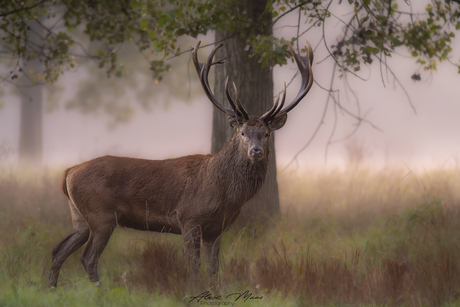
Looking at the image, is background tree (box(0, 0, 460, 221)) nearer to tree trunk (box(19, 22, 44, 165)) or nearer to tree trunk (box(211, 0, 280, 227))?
tree trunk (box(211, 0, 280, 227))

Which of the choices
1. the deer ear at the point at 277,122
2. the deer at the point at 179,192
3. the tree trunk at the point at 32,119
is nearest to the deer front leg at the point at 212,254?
the deer at the point at 179,192

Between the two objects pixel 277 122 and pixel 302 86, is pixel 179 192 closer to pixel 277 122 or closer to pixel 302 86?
pixel 277 122

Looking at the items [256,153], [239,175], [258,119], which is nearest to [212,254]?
[239,175]

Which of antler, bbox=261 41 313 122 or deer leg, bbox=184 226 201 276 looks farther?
antler, bbox=261 41 313 122

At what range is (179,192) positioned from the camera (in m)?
5.06

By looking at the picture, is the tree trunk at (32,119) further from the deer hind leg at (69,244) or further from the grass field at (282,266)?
the deer hind leg at (69,244)

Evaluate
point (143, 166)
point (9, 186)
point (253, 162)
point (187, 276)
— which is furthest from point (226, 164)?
point (9, 186)

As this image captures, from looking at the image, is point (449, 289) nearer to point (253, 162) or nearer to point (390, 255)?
point (390, 255)

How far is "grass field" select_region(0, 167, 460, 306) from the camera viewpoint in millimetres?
4309

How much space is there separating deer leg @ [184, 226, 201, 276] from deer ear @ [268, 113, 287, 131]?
1.31 metres

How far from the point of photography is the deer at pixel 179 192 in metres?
4.92

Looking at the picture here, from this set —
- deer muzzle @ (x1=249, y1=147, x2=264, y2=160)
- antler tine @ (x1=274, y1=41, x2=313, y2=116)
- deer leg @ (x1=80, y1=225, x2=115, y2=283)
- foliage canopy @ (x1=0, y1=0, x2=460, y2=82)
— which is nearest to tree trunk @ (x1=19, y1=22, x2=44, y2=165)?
foliage canopy @ (x1=0, y1=0, x2=460, y2=82)

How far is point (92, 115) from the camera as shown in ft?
76.5

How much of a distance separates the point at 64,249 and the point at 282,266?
239 cm
